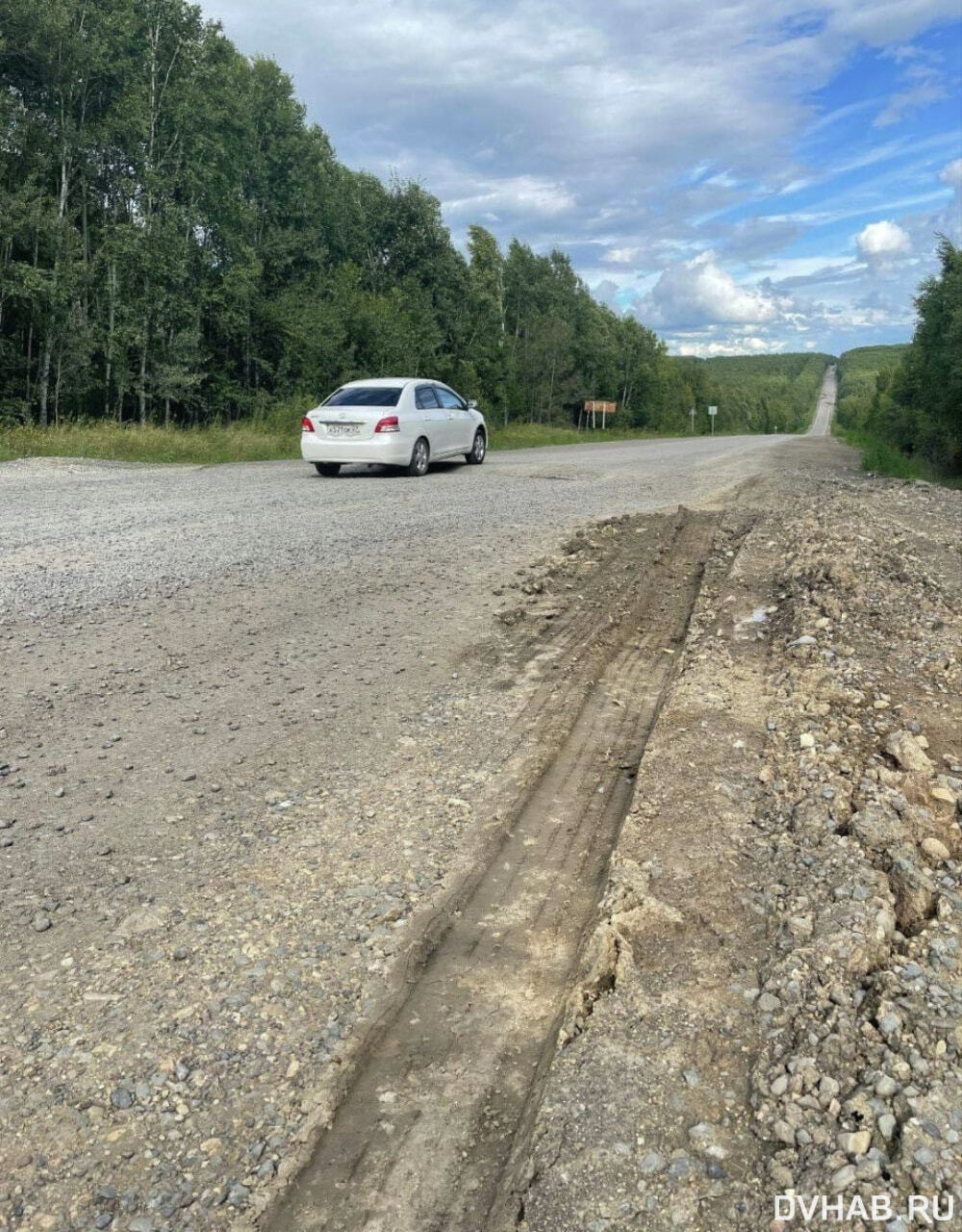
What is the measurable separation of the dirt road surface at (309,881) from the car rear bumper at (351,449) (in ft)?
25.2

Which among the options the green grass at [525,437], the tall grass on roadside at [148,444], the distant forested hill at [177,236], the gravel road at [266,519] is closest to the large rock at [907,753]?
the gravel road at [266,519]

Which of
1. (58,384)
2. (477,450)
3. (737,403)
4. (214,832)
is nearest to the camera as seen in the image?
(214,832)

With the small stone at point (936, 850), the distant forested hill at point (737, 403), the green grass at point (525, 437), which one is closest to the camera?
the small stone at point (936, 850)

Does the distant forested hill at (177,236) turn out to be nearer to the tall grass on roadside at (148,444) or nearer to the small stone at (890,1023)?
the tall grass on roadside at (148,444)

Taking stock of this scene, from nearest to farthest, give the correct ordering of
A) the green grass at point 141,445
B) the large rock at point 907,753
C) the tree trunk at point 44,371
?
the large rock at point 907,753, the green grass at point 141,445, the tree trunk at point 44,371

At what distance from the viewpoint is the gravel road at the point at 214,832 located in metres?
1.98

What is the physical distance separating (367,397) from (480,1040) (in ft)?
45.9

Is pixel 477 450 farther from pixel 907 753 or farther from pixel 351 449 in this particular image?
pixel 907 753

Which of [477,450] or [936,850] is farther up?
[477,450]

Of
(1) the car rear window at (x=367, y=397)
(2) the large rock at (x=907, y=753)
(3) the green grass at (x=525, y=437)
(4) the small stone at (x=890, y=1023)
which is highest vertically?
(1) the car rear window at (x=367, y=397)

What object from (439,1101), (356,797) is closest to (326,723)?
(356,797)

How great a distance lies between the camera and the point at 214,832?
128 inches

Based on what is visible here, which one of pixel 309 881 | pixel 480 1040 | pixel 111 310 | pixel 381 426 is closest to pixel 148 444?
pixel 381 426

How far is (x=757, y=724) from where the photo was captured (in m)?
4.12
